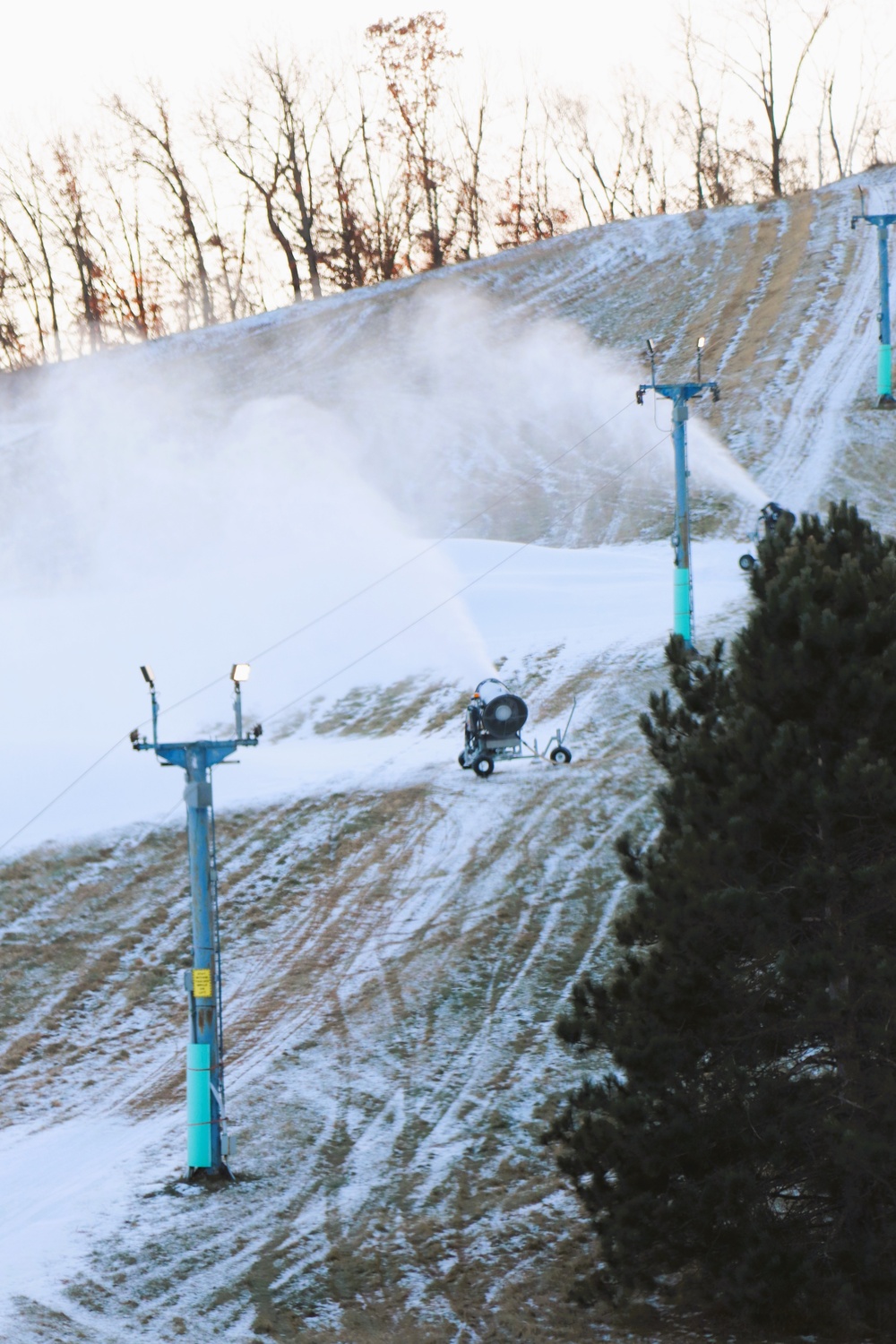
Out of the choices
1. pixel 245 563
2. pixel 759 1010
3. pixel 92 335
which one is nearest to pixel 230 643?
pixel 245 563

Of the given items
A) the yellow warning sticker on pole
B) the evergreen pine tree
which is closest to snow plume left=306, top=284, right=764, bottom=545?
the yellow warning sticker on pole

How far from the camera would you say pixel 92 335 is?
80.9 metres

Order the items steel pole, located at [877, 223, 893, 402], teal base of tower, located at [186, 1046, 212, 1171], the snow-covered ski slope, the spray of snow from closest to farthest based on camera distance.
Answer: the snow-covered ski slope
teal base of tower, located at [186, 1046, 212, 1171]
the spray of snow
steel pole, located at [877, 223, 893, 402]

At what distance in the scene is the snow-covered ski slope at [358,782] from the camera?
1271 cm

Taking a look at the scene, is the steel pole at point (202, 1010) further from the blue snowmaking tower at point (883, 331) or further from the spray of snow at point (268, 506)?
the blue snowmaking tower at point (883, 331)

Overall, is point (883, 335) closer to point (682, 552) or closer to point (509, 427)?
point (509, 427)

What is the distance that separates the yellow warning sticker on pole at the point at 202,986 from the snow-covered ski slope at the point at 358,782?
1.94 meters

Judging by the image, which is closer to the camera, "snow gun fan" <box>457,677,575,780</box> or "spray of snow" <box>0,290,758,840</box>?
"snow gun fan" <box>457,677,575,780</box>

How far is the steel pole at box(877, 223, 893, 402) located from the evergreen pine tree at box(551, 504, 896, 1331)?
35.0m

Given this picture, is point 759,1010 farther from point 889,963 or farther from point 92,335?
point 92,335

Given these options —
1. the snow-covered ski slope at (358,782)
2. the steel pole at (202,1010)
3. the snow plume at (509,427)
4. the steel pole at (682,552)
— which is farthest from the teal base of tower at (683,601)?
the snow plume at (509,427)

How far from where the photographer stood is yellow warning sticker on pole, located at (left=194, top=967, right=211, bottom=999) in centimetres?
1377

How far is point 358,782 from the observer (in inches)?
934

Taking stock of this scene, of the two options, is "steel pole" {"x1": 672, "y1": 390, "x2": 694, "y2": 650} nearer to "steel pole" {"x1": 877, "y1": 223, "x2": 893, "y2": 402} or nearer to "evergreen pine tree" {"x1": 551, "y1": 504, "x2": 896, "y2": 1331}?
"evergreen pine tree" {"x1": 551, "y1": 504, "x2": 896, "y2": 1331}
